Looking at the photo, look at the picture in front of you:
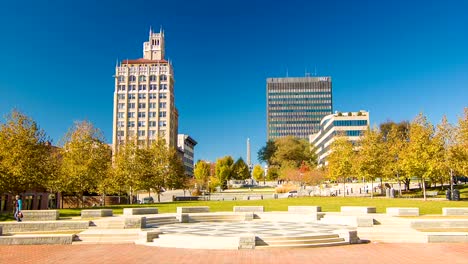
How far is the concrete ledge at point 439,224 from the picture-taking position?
2055cm

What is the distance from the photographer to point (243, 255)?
15141mm

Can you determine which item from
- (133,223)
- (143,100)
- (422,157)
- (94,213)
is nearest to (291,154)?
(143,100)

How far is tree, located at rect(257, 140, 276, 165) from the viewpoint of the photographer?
144 m

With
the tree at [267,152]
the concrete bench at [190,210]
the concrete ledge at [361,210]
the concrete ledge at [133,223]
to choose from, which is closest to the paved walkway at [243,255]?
the concrete ledge at [133,223]

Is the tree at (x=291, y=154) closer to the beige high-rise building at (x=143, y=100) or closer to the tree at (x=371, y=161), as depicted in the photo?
the beige high-rise building at (x=143, y=100)

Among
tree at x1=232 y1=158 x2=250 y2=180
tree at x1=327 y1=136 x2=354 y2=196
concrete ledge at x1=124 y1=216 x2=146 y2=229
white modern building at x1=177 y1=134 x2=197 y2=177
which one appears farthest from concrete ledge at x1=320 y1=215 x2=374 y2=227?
white modern building at x1=177 y1=134 x2=197 y2=177

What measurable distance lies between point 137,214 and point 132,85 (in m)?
105

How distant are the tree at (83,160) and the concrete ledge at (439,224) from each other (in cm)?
3628

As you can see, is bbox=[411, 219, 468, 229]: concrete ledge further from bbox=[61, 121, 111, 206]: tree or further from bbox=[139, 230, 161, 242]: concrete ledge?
bbox=[61, 121, 111, 206]: tree

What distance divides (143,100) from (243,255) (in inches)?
4617

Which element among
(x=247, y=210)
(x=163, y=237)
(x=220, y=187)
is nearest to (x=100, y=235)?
(x=163, y=237)

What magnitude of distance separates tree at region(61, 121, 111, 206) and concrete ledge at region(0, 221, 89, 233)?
24.5 m

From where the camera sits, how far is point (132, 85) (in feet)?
424

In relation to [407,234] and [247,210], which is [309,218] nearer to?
[247,210]
